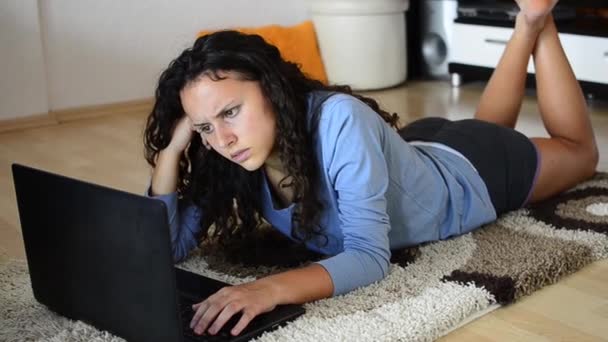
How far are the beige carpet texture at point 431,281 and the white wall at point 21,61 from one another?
56.2 inches

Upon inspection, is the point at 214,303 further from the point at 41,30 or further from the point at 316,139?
the point at 41,30

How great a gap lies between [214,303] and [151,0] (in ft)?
7.04

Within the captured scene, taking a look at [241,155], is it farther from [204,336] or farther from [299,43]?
[299,43]

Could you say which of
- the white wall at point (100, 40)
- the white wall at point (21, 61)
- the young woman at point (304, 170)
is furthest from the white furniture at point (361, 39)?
the young woman at point (304, 170)

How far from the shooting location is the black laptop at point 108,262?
1021 millimetres

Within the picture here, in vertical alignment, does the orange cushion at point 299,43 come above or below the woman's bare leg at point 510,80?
below

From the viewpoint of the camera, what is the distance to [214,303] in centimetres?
112

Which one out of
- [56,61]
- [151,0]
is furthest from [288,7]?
[56,61]

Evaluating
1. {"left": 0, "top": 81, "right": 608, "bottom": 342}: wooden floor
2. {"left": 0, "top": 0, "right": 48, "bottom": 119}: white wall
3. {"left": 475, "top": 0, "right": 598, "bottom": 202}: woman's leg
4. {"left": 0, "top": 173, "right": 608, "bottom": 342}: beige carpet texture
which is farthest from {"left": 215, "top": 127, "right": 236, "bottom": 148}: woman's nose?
{"left": 0, "top": 0, "right": 48, "bottom": 119}: white wall

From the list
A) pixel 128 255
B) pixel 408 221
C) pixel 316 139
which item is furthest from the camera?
pixel 408 221

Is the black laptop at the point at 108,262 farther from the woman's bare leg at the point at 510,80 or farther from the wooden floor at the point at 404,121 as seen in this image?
the woman's bare leg at the point at 510,80

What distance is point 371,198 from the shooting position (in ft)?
4.10

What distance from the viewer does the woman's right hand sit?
4.36 feet

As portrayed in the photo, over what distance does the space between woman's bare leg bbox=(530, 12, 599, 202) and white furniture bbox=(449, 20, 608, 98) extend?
3.44 ft
